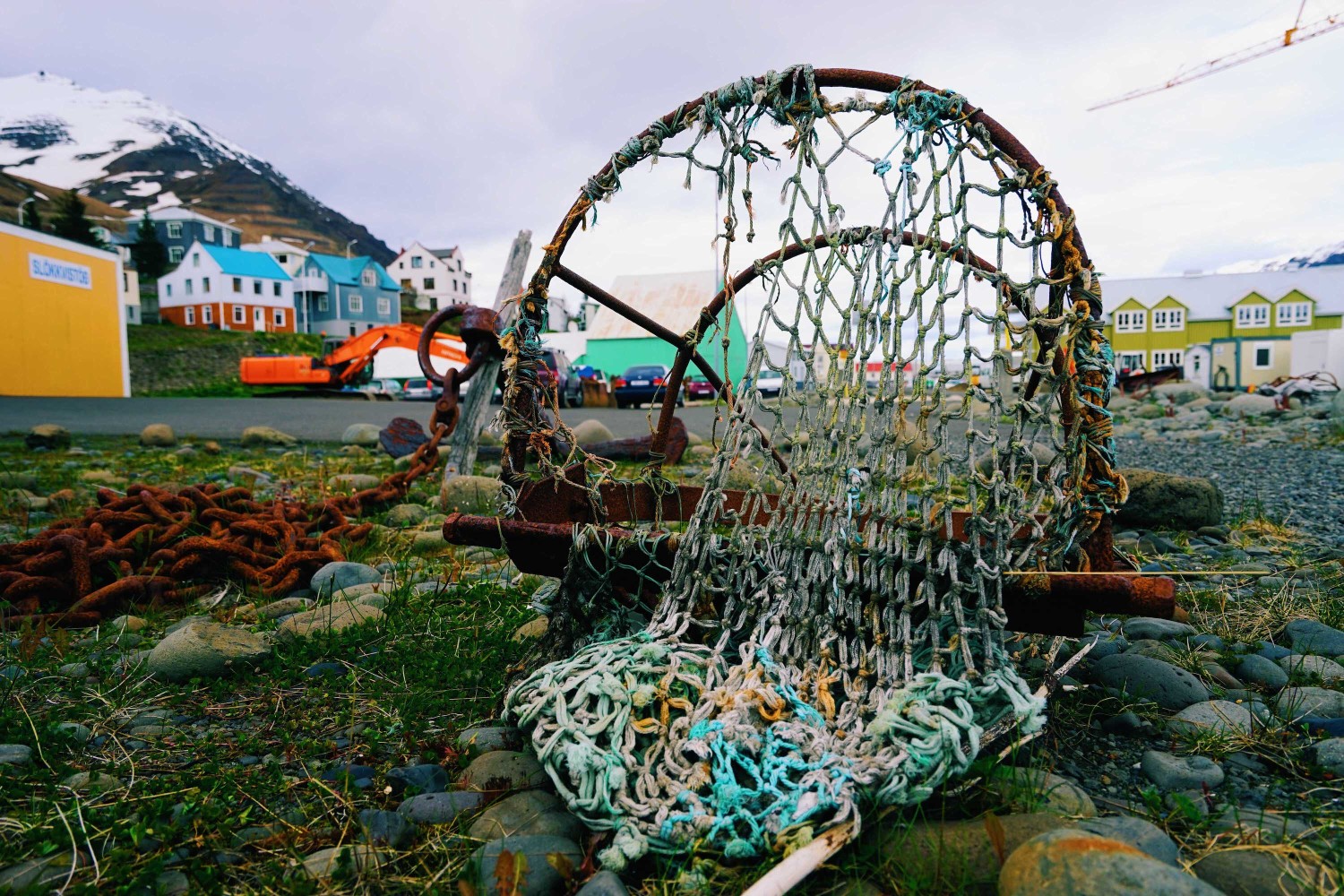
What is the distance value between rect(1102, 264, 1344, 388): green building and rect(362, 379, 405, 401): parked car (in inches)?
1358

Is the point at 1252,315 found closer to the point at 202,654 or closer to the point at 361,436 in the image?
the point at 361,436

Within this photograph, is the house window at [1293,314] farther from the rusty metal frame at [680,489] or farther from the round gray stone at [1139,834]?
the round gray stone at [1139,834]

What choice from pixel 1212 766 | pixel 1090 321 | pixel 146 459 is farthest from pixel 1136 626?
pixel 146 459

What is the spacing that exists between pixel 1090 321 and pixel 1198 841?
1.12m

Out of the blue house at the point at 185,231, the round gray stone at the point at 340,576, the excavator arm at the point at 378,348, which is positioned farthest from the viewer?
the blue house at the point at 185,231

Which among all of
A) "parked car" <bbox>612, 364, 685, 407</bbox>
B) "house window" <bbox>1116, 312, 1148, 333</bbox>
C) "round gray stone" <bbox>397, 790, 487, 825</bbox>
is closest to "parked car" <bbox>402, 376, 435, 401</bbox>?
"parked car" <bbox>612, 364, 685, 407</bbox>

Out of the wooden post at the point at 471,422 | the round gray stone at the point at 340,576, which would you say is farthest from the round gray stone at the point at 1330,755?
the wooden post at the point at 471,422

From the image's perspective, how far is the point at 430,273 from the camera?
248 feet

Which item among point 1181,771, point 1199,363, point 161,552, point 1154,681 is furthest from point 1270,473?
point 1199,363

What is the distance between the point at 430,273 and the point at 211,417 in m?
66.9

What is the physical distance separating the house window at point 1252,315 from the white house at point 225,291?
56792 mm

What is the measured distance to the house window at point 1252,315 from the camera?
4231 cm

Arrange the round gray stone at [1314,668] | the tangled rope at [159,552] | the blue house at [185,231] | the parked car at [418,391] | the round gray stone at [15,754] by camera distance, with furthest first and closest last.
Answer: the blue house at [185,231] → the parked car at [418,391] → the tangled rope at [159,552] → the round gray stone at [1314,668] → the round gray stone at [15,754]

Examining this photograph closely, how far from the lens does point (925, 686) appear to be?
72.1 inches
